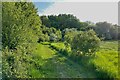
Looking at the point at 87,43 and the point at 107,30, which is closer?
the point at 87,43

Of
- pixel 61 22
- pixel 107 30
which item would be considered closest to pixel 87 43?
pixel 107 30

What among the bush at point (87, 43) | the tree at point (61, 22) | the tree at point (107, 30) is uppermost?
the tree at point (61, 22)

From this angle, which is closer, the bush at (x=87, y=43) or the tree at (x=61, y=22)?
the bush at (x=87, y=43)

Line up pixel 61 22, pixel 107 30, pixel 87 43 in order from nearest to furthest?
pixel 87 43 → pixel 107 30 → pixel 61 22

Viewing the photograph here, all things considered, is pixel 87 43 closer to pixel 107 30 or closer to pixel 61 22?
pixel 107 30

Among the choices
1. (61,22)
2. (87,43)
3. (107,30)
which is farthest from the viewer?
(61,22)

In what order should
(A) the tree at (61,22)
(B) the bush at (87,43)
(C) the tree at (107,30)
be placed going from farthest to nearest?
(A) the tree at (61,22) < (C) the tree at (107,30) < (B) the bush at (87,43)

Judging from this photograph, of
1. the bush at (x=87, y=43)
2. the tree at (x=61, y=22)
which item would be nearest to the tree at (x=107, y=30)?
the tree at (x=61, y=22)

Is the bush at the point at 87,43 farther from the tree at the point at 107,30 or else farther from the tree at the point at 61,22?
the tree at the point at 61,22

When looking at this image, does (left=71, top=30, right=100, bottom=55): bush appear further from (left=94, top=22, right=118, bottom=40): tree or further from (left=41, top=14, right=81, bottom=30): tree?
(left=41, top=14, right=81, bottom=30): tree

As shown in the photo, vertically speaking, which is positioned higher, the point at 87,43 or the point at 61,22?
the point at 61,22

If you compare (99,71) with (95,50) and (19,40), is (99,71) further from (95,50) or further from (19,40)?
(95,50)

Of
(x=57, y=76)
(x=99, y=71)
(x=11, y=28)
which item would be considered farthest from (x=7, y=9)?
(x=99, y=71)

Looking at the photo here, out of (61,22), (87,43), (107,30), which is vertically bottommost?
(87,43)
